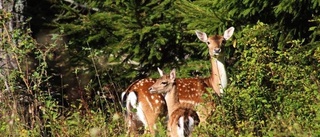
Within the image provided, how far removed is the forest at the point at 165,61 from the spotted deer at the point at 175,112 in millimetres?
220

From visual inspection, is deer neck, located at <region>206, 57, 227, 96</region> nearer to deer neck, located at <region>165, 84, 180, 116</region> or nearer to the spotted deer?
the spotted deer

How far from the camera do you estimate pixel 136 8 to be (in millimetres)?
12133

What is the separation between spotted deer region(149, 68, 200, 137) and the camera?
26.7ft

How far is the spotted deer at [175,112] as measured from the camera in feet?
26.7

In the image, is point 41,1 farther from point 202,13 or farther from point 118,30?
point 202,13

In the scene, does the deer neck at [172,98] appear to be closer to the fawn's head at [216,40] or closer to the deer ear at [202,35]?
the fawn's head at [216,40]

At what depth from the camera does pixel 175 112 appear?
28.3ft

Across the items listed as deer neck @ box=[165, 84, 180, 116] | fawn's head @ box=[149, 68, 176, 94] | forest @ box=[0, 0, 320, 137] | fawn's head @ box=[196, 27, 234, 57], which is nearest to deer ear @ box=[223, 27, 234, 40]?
fawn's head @ box=[196, 27, 234, 57]

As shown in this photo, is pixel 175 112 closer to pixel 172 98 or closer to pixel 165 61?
pixel 172 98

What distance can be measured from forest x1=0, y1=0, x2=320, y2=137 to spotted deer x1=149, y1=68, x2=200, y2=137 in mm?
220

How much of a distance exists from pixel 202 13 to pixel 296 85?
3198mm

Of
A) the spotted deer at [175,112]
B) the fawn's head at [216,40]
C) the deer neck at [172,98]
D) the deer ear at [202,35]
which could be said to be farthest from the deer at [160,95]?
the deer neck at [172,98]

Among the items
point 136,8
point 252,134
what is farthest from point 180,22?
point 252,134

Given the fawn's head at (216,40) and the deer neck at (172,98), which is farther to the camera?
the fawn's head at (216,40)
